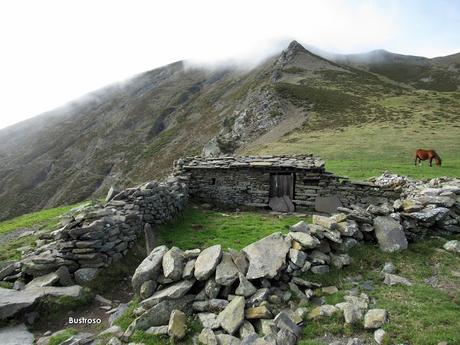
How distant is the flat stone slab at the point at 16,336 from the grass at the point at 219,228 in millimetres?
6314

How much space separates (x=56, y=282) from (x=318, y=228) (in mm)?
8250

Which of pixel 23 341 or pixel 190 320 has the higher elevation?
pixel 190 320

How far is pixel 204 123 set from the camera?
102 metres

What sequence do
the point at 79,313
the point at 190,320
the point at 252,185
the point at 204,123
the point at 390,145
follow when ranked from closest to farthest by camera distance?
1. the point at 190,320
2. the point at 79,313
3. the point at 252,185
4. the point at 390,145
5. the point at 204,123

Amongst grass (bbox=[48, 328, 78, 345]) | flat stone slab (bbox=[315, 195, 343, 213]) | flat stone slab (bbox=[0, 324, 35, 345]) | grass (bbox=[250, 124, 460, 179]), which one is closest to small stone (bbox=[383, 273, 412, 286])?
grass (bbox=[48, 328, 78, 345])

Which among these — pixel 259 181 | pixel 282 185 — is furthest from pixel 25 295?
pixel 282 185

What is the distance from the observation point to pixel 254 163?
22.4 m

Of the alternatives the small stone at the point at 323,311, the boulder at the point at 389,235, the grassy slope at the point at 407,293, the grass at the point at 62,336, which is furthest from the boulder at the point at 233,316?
the boulder at the point at 389,235

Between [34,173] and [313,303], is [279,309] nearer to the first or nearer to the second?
[313,303]

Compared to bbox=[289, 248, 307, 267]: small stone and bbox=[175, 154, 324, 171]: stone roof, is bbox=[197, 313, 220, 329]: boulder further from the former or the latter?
bbox=[175, 154, 324, 171]: stone roof

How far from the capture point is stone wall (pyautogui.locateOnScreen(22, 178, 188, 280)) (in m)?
11.8

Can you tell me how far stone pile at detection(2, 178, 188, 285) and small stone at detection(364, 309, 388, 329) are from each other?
28.0ft

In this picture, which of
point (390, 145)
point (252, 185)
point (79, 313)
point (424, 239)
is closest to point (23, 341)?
point (79, 313)

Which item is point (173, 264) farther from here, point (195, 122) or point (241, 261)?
point (195, 122)
